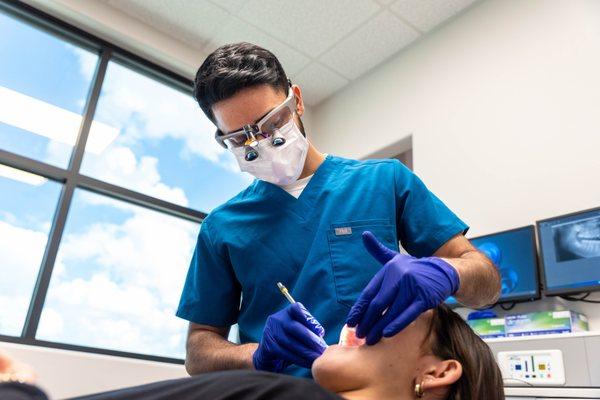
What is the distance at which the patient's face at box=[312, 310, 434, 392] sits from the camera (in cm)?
98

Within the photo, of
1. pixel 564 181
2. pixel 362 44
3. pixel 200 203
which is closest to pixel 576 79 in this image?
pixel 564 181

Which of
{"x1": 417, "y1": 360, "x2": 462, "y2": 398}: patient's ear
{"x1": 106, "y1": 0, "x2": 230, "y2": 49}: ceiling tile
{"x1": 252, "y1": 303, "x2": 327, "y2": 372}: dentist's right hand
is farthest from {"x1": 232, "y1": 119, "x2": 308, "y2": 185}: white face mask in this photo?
{"x1": 106, "y1": 0, "x2": 230, "y2": 49}: ceiling tile

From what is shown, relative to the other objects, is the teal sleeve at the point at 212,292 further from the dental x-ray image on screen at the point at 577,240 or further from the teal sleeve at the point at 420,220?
the dental x-ray image on screen at the point at 577,240

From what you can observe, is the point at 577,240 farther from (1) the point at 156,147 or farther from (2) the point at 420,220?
(1) the point at 156,147

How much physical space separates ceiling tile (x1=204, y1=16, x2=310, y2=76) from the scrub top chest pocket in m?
2.49

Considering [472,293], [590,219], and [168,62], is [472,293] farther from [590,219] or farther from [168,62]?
[168,62]

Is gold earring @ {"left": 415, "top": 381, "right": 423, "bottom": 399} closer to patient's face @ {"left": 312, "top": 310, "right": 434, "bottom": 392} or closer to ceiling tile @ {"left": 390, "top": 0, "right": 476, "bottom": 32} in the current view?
patient's face @ {"left": 312, "top": 310, "right": 434, "bottom": 392}

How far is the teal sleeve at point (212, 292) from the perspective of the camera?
1.36 meters

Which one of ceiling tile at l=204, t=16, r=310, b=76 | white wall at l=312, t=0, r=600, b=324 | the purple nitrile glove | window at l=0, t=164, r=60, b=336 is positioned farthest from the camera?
ceiling tile at l=204, t=16, r=310, b=76

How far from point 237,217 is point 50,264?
6.13 ft

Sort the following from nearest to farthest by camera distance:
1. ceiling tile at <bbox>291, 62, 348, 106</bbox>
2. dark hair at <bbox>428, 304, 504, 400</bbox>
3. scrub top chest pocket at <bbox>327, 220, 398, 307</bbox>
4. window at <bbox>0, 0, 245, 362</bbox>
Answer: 1. dark hair at <bbox>428, 304, 504, 400</bbox>
2. scrub top chest pocket at <bbox>327, 220, 398, 307</bbox>
3. window at <bbox>0, 0, 245, 362</bbox>
4. ceiling tile at <bbox>291, 62, 348, 106</bbox>

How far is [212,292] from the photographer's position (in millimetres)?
1366

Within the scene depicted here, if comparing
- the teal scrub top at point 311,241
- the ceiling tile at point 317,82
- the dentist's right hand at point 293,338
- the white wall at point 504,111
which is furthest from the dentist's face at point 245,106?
the ceiling tile at point 317,82

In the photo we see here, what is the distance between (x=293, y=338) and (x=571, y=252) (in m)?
1.69
